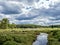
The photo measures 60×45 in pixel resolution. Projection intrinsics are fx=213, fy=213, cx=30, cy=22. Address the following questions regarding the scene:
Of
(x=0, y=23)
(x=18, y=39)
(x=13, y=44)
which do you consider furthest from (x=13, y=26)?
(x=13, y=44)

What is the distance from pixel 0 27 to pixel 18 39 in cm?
7109

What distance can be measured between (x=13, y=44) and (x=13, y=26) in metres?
103

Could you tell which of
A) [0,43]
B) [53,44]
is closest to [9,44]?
[0,43]

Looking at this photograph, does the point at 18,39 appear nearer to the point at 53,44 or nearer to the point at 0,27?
the point at 53,44

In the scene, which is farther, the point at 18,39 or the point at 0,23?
the point at 0,23

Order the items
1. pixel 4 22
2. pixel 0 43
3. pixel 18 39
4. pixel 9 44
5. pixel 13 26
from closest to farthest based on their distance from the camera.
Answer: pixel 9 44 → pixel 0 43 → pixel 18 39 → pixel 4 22 → pixel 13 26

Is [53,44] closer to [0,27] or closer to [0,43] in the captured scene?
[0,43]

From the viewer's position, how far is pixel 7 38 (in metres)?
55.4

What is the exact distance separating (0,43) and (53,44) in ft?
43.3

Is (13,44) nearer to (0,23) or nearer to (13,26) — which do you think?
(0,23)

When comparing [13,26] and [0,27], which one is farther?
[13,26]

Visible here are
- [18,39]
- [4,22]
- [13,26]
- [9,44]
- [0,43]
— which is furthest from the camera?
[13,26]

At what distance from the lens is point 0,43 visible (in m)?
52.9

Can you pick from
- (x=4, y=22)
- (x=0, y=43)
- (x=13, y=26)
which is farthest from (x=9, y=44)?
(x=13, y=26)
